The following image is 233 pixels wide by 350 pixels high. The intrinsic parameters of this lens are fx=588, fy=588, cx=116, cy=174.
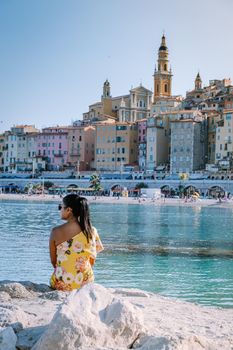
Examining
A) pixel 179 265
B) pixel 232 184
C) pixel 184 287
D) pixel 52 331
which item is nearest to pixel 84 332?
pixel 52 331

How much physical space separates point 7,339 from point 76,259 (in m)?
2.33

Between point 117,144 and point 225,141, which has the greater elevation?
point 225,141

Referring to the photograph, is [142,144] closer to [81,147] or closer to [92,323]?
[81,147]

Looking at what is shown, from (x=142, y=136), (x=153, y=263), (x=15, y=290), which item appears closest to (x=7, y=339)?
(x=15, y=290)

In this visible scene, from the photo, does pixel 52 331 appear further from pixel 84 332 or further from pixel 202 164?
pixel 202 164

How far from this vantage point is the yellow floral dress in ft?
26.2

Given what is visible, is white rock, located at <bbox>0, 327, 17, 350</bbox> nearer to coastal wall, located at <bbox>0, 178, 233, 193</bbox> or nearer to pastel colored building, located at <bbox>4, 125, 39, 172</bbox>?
coastal wall, located at <bbox>0, 178, 233, 193</bbox>

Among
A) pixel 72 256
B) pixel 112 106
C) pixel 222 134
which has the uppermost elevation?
pixel 112 106

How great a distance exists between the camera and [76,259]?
806 centimetres

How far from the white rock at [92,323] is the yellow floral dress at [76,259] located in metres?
1.67

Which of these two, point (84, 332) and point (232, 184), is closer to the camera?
point (84, 332)

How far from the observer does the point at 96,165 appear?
377ft

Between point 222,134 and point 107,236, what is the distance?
70405 millimetres

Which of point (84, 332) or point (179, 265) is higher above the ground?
point (84, 332)
